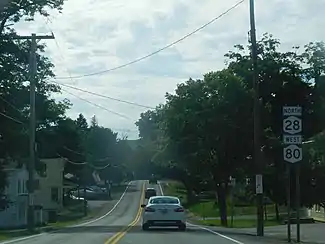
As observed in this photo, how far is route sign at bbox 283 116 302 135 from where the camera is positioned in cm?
2462

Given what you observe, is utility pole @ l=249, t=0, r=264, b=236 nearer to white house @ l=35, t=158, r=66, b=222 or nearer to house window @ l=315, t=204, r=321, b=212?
house window @ l=315, t=204, r=321, b=212

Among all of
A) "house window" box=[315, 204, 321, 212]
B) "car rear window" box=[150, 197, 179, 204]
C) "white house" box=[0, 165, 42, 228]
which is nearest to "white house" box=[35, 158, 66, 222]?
"white house" box=[0, 165, 42, 228]

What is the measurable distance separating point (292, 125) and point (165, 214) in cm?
995

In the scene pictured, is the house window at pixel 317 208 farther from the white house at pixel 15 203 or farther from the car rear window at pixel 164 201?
the car rear window at pixel 164 201

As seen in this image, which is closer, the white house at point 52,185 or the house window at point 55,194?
the white house at point 52,185

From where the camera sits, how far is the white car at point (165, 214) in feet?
108

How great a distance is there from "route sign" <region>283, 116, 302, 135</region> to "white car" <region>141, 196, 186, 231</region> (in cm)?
950

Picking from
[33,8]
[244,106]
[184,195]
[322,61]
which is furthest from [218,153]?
[184,195]

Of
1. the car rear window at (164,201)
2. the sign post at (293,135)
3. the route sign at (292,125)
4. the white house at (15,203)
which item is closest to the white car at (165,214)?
the car rear window at (164,201)

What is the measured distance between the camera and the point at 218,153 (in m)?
54.6

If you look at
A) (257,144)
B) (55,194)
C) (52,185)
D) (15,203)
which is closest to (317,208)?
(15,203)

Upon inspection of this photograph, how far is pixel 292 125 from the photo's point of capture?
24734 millimetres

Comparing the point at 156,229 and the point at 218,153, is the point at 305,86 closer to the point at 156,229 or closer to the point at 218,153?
the point at 218,153

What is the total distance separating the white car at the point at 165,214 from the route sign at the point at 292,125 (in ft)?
31.2
